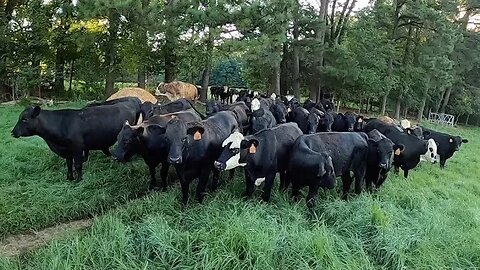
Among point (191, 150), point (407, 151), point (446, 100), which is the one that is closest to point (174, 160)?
point (191, 150)

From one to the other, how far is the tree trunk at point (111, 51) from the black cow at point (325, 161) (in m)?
10.5

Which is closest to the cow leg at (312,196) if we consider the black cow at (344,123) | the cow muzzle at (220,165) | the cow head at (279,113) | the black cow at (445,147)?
the cow muzzle at (220,165)

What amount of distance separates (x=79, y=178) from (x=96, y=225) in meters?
2.30

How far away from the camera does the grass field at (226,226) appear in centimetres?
414

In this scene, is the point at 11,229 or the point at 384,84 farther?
the point at 384,84

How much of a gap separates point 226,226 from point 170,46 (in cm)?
1097

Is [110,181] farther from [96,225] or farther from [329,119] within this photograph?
[329,119]

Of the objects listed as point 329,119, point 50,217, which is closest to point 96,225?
point 50,217

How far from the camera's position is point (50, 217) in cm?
549

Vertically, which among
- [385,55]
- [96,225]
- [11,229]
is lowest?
[11,229]

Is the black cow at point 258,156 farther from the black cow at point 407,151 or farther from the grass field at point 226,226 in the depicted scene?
the black cow at point 407,151

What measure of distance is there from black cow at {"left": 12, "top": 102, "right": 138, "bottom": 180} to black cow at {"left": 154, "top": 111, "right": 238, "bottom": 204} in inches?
60.0

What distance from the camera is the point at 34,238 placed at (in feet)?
16.4

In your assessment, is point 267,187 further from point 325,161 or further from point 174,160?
point 174,160
